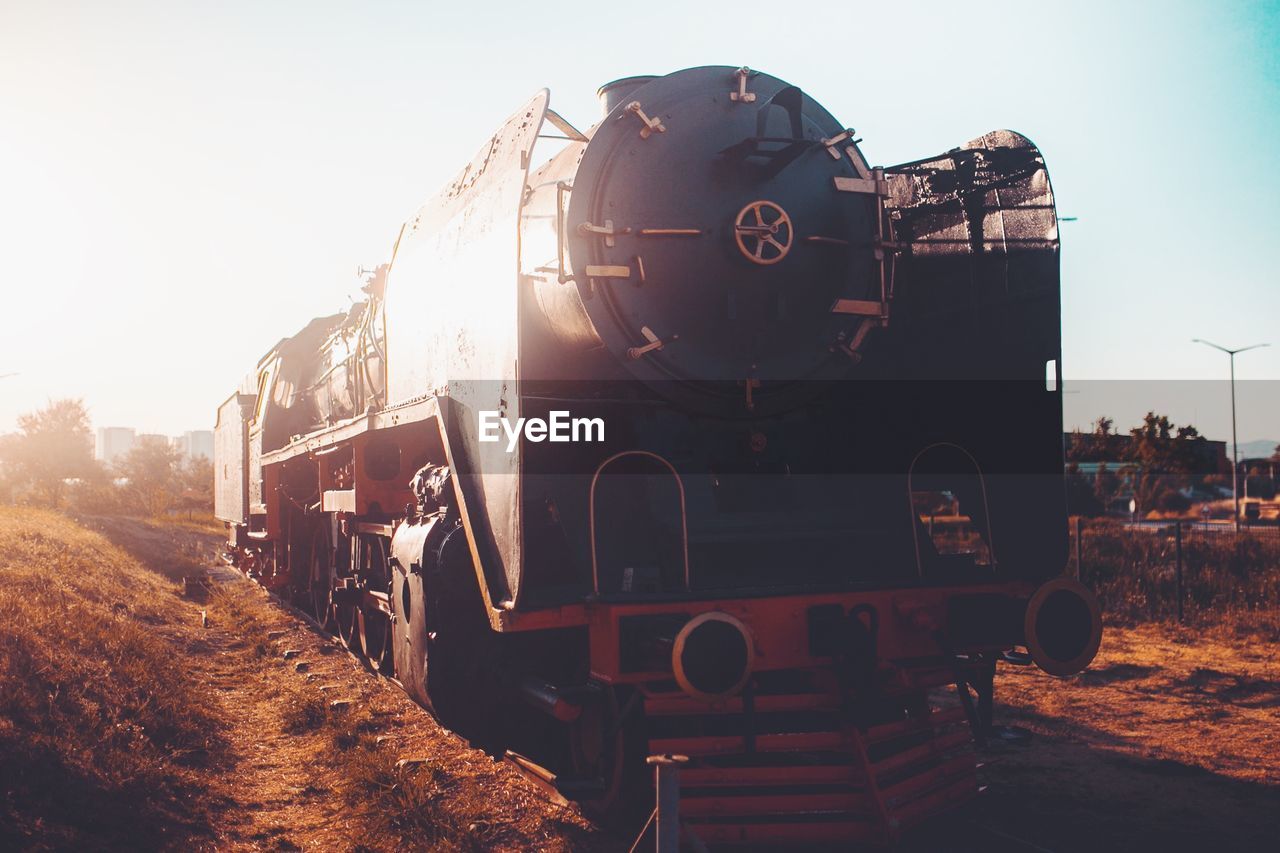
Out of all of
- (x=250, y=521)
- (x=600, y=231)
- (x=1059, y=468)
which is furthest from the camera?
(x=250, y=521)

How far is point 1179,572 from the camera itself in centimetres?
1206

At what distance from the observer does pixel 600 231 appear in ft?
14.6

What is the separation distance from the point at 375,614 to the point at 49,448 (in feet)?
152

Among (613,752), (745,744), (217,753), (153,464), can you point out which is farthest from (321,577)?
(153,464)

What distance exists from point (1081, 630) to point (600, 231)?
2845 mm

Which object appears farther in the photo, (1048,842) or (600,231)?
(1048,842)

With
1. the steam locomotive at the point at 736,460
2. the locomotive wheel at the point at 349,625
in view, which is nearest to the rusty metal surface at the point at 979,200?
the steam locomotive at the point at 736,460

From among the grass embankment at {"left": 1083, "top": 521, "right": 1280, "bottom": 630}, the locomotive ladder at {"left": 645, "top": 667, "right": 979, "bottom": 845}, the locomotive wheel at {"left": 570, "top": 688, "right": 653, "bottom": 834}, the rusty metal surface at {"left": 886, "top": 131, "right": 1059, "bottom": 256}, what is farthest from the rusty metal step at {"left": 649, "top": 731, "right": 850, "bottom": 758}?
the grass embankment at {"left": 1083, "top": 521, "right": 1280, "bottom": 630}

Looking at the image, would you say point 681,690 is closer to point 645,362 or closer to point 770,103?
point 645,362

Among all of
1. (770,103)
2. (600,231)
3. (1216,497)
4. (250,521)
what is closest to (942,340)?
(770,103)

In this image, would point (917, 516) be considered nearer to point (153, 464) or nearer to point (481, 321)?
point (481, 321)

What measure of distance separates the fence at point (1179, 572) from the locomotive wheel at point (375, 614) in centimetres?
887

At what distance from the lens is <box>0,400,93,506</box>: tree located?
46.3 metres

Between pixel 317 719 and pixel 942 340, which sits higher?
pixel 942 340
